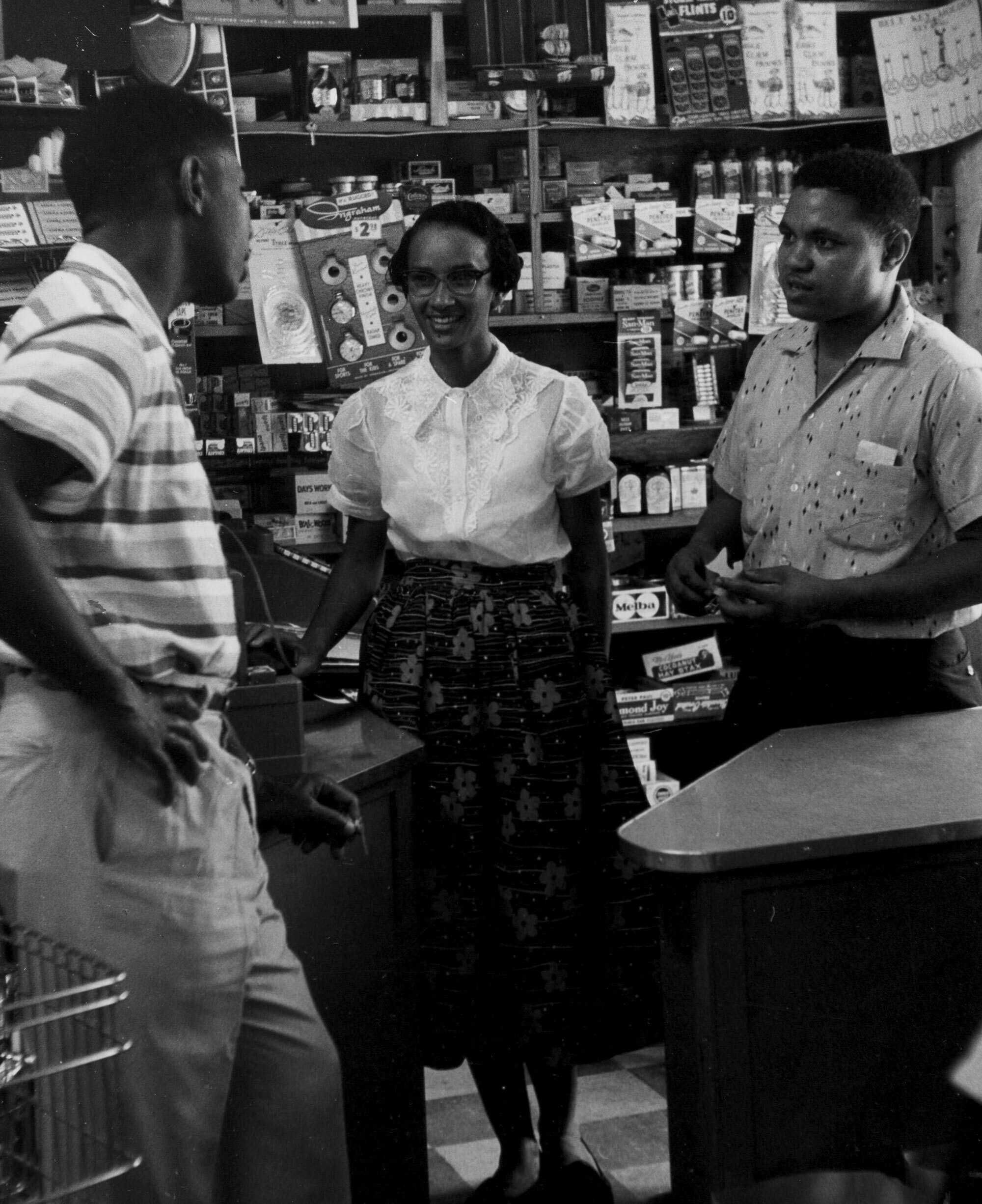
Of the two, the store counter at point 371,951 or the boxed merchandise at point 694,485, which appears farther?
the boxed merchandise at point 694,485

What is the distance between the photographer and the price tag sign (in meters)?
3.97

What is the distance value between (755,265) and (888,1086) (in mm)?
3010

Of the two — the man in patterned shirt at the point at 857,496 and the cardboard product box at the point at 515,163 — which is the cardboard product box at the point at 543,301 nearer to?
the cardboard product box at the point at 515,163

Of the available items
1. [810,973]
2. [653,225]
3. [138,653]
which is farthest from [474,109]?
[138,653]

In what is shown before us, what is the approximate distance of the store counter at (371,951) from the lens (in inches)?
78.3

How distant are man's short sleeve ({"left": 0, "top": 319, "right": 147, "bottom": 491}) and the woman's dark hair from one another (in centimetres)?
131

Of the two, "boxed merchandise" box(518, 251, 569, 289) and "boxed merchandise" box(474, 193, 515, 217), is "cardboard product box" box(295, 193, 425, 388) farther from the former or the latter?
"boxed merchandise" box(518, 251, 569, 289)

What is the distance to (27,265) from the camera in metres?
3.76

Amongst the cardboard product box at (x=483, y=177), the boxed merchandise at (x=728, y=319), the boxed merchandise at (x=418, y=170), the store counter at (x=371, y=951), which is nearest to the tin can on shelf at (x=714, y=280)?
the boxed merchandise at (x=728, y=319)

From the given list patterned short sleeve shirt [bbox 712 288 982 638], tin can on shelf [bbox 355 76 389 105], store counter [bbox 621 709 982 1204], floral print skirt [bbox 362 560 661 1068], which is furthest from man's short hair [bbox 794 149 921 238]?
tin can on shelf [bbox 355 76 389 105]

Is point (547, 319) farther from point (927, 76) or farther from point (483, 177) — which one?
point (927, 76)

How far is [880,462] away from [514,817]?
863mm

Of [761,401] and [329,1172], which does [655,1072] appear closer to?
[761,401]

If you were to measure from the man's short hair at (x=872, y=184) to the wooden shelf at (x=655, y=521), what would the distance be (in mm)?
1688
